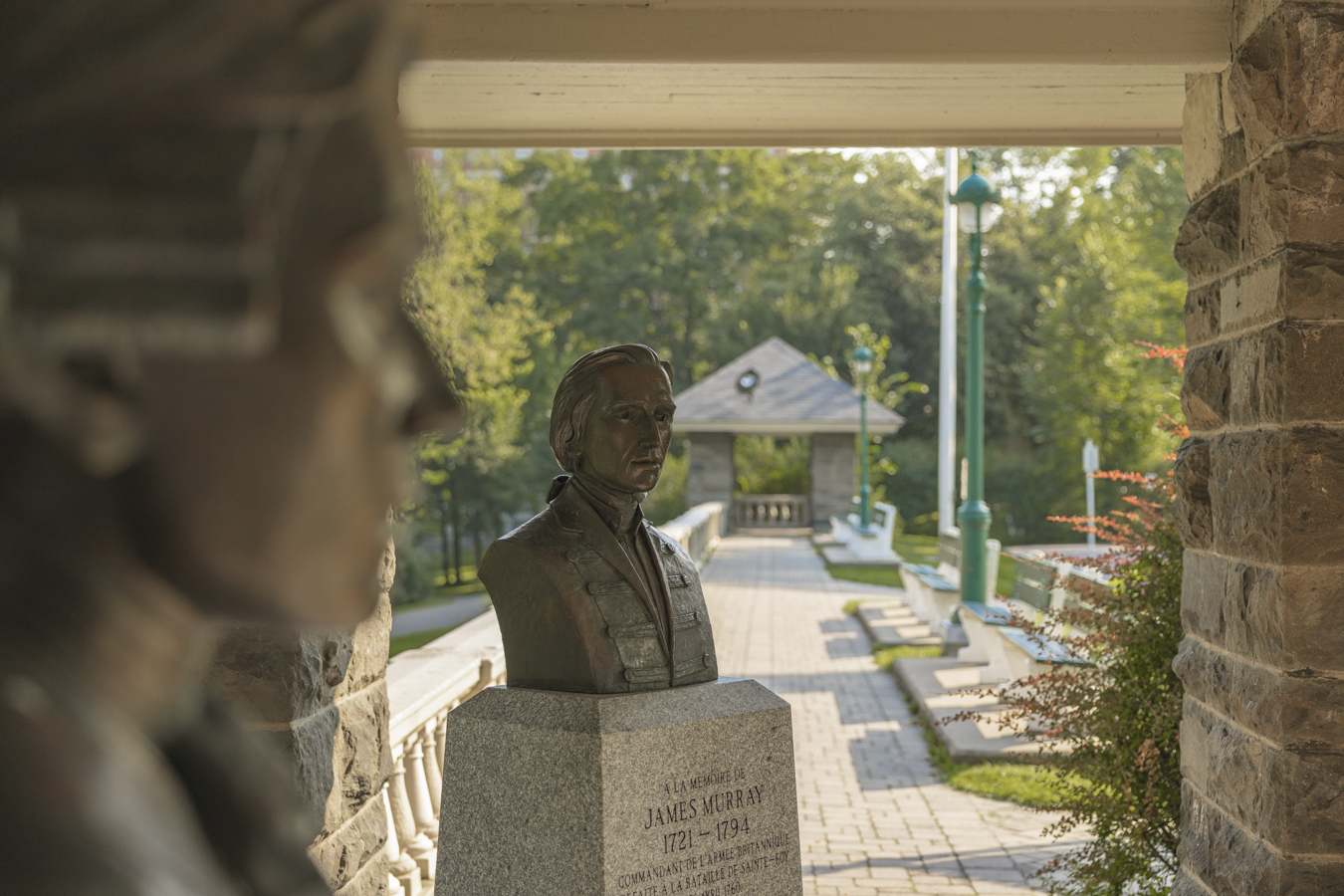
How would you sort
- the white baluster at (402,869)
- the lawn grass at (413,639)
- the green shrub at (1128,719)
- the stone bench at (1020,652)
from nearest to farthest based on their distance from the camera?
1. the white baluster at (402,869)
2. the green shrub at (1128,719)
3. the stone bench at (1020,652)
4. the lawn grass at (413,639)

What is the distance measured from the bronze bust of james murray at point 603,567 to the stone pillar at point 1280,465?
1.68m

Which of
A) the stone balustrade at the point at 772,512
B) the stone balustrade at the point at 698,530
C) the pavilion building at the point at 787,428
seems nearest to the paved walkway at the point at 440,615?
the stone balustrade at the point at 698,530

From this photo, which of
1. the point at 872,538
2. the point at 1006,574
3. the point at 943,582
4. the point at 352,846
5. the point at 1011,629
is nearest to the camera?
the point at 352,846

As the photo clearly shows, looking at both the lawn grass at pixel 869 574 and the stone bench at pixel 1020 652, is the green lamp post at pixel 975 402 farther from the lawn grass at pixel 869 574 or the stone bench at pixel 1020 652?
the lawn grass at pixel 869 574

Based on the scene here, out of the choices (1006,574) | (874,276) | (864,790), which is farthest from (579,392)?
(874,276)

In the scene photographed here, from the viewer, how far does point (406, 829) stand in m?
4.72

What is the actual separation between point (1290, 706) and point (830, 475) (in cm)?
2501

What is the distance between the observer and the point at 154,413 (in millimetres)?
623

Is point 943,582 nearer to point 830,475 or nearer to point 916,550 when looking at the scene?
point 830,475

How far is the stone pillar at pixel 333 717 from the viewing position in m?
2.96

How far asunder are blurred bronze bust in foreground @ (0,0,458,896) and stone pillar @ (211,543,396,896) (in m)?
2.38

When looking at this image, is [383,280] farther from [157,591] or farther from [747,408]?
[747,408]

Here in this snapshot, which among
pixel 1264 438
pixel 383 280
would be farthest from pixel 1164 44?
pixel 383 280

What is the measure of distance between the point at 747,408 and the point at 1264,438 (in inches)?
988
